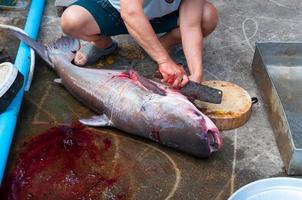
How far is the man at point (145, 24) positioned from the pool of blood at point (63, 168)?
27.3 inches

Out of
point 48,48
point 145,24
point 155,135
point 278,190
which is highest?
point 145,24

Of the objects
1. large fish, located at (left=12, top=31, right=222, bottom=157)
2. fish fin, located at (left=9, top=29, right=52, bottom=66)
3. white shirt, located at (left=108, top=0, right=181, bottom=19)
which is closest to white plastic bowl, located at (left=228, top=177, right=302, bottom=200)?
large fish, located at (left=12, top=31, right=222, bottom=157)

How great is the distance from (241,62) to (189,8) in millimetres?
705

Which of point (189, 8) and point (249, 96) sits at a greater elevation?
point (189, 8)

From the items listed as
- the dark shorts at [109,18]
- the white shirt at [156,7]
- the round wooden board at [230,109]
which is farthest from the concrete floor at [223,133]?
the white shirt at [156,7]

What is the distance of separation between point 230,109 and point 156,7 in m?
0.91

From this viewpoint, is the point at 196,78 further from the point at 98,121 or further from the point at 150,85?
the point at 98,121

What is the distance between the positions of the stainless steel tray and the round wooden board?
18 cm

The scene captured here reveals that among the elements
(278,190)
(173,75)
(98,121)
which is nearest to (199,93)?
(173,75)

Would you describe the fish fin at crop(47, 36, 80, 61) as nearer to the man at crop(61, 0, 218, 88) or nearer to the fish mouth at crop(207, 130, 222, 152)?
the man at crop(61, 0, 218, 88)

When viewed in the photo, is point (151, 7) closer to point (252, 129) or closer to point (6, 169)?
point (252, 129)

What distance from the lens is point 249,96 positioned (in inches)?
123

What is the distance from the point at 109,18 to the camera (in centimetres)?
340

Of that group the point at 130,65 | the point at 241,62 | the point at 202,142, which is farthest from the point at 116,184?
the point at 241,62
